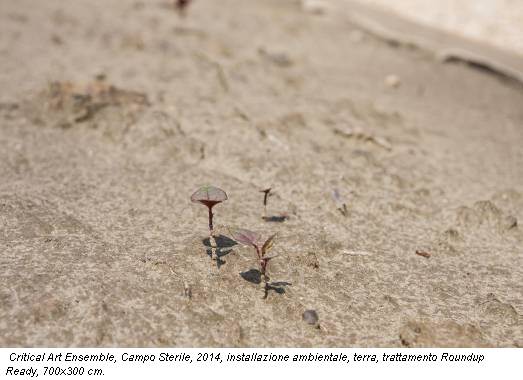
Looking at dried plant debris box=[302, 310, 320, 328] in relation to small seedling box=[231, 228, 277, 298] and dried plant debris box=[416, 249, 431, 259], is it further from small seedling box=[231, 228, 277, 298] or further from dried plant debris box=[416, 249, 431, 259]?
dried plant debris box=[416, 249, 431, 259]

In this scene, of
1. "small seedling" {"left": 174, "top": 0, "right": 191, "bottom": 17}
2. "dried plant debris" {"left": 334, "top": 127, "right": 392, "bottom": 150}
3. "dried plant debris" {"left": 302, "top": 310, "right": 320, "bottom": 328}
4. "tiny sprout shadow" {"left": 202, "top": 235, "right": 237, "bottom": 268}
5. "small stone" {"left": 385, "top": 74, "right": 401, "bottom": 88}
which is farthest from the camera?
"small seedling" {"left": 174, "top": 0, "right": 191, "bottom": 17}

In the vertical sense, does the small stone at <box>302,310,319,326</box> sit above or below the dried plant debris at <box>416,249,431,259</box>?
below

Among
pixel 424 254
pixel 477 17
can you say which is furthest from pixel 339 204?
pixel 477 17

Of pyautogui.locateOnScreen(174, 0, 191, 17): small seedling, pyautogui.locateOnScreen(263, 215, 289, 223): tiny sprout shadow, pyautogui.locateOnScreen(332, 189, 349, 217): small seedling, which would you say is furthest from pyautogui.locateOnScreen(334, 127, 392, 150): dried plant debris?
pyautogui.locateOnScreen(174, 0, 191, 17): small seedling

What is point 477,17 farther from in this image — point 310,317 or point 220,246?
point 310,317

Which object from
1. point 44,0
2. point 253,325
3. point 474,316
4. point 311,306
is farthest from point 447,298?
point 44,0

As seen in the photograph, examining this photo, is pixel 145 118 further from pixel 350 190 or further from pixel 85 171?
pixel 350 190
